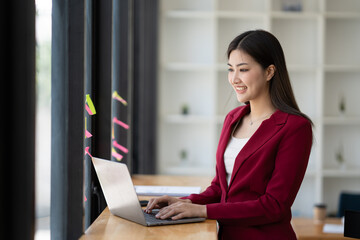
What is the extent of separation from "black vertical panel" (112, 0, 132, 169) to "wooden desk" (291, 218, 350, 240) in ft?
4.41

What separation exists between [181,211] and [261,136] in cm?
43

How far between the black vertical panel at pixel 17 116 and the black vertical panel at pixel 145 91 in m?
2.87

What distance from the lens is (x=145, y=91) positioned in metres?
4.46

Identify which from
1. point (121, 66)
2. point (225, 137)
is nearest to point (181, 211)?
A: point (225, 137)

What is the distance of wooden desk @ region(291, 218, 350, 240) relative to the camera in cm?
327

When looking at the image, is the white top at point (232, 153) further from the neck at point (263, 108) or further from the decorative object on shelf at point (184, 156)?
the decorative object on shelf at point (184, 156)

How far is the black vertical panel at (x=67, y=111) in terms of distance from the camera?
1.70m

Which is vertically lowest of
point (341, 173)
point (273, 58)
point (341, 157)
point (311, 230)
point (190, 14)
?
point (311, 230)

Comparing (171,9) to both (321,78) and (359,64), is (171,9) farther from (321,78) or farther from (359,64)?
(359,64)

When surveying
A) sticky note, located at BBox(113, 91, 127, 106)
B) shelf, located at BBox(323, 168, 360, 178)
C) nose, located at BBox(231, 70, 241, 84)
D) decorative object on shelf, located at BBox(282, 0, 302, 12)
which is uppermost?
decorative object on shelf, located at BBox(282, 0, 302, 12)

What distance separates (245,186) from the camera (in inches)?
74.2

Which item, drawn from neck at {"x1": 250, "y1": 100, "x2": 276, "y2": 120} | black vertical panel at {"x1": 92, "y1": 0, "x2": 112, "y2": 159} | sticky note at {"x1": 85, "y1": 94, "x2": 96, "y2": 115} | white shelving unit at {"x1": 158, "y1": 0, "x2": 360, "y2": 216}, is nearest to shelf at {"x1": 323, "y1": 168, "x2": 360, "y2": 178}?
white shelving unit at {"x1": 158, "y1": 0, "x2": 360, "y2": 216}

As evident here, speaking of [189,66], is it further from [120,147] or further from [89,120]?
[89,120]

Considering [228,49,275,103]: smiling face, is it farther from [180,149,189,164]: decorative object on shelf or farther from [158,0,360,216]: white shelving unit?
[180,149,189,164]: decorative object on shelf
